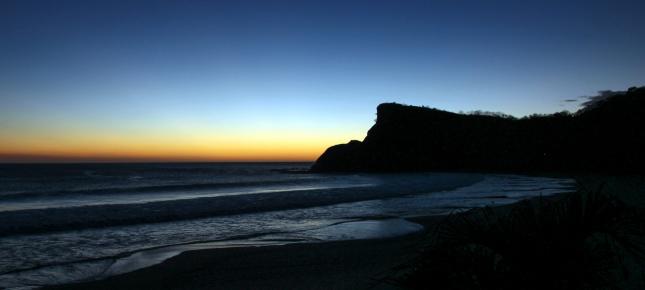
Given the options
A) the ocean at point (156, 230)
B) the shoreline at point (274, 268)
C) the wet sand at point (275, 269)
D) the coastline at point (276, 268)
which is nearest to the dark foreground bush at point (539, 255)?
the coastline at point (276, 268)

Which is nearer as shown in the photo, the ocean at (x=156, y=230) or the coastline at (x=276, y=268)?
the coastline at (x=276, y=268)

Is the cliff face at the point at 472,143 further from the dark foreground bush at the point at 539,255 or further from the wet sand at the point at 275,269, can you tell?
the dark foreground bush at the point at 539,255


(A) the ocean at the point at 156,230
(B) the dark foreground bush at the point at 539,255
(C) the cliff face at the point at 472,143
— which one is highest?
(C) the cliff face at the point at 472,143

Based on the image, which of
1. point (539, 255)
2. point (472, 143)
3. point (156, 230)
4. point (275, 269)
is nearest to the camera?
point (539, 255)

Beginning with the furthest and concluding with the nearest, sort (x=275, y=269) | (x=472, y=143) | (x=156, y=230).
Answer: (x=472, y=143) < (x=156, y=230) < (x=275, y=269)

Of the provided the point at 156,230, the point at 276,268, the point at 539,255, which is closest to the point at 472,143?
the point at 156,230

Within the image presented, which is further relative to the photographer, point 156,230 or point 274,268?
point 156,230

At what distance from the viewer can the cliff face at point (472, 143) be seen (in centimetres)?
6028

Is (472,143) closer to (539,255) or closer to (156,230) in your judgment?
(156,230)

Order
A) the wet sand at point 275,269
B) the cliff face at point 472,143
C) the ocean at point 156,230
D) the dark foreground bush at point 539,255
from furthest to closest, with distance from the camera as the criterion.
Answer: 1. the cliff face at point 472,143
2. the ocean at point 156,230
3. the wet sand at point 275,269
4. the dark foreground bush at point 539,255

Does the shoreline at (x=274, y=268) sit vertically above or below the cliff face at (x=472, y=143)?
below

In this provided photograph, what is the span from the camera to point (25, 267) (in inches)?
310

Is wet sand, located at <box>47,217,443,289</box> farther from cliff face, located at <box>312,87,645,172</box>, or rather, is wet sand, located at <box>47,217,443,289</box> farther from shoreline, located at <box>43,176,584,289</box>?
cliff face, located at <box>312,87,645,172</box>

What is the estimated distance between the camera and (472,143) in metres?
72.8
